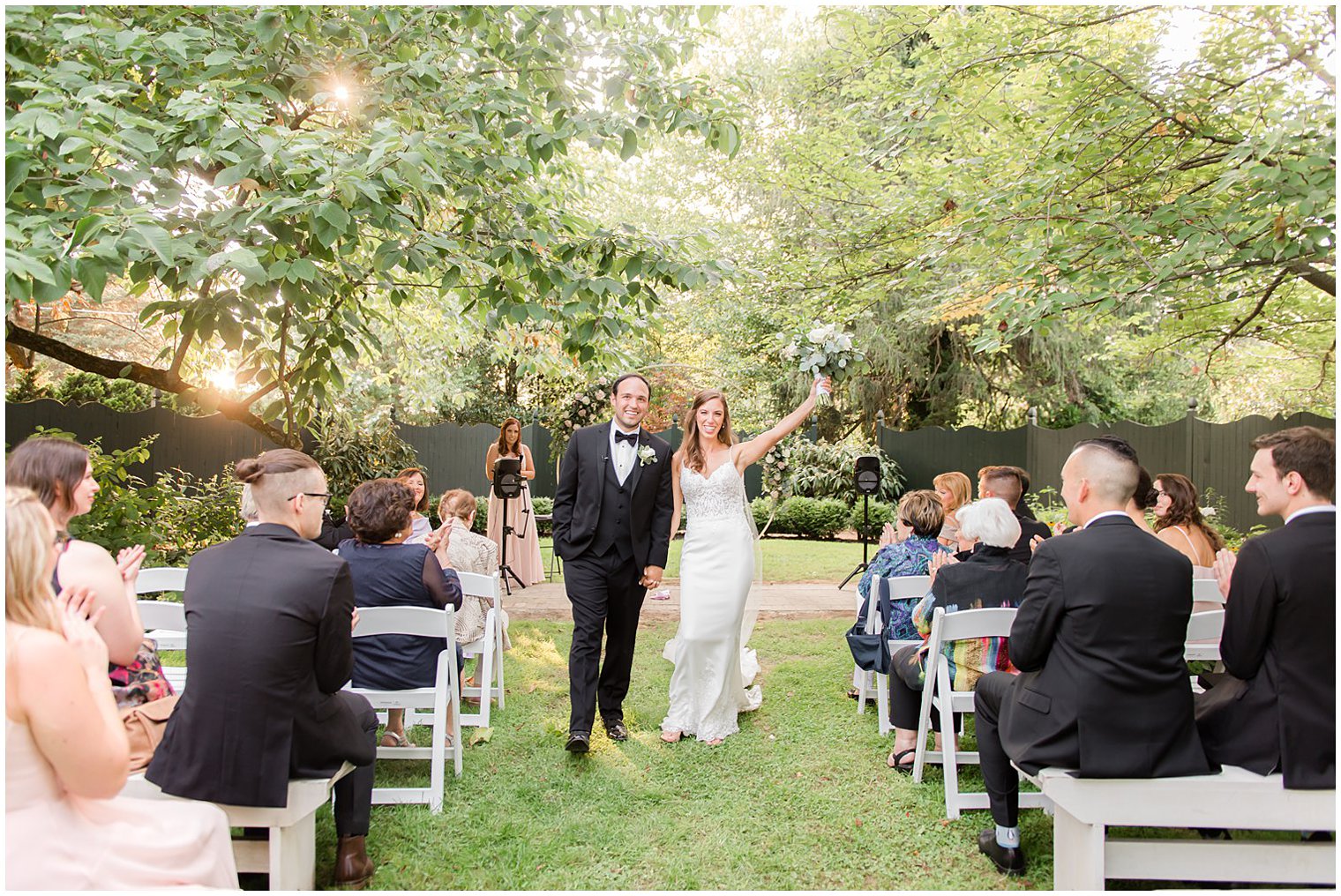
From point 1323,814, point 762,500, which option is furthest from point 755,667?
point 762,500

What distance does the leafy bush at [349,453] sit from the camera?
13922mm

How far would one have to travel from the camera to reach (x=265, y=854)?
3.00m

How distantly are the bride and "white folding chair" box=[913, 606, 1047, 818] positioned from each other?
4.28 ft

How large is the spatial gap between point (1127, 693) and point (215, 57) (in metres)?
5.12

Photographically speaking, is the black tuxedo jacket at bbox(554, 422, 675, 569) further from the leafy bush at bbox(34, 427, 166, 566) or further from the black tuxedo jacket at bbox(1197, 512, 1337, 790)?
the leafy bush at bbox(34, 427, 166, 566)

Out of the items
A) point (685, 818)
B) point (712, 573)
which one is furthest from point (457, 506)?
point (685, 818)

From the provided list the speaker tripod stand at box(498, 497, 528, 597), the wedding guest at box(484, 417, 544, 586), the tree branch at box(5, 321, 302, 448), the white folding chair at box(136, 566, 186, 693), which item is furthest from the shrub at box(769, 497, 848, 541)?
the white folding chair at box(136, 566, 186, 693)

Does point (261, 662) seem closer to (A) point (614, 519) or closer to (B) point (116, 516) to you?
(A) point (614, 519)

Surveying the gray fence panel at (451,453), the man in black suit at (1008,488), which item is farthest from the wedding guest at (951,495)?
the gray fence panel at (451,453)

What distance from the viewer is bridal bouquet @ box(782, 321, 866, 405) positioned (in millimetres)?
5543

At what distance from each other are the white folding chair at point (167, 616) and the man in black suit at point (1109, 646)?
139 inches

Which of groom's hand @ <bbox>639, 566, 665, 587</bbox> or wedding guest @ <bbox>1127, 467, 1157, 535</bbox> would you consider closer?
wedding guest @ <bbox>1127, 467, 1157, 535</bbox>

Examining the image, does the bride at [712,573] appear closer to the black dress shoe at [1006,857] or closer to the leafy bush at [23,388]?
the black dress shoe at [1006,857]

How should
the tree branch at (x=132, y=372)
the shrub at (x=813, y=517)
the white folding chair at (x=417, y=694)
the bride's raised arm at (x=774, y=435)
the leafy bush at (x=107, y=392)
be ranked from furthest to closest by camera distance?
the shrub at (x=813, y=517), the leafy bush at (x=107, y=392), the tree branch at (x=132, y=372), the bride's raised arm at (x=774, y=435), the white folding chair at (x=417, y=694)
